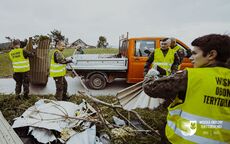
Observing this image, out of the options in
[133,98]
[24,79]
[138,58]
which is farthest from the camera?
[138,58]

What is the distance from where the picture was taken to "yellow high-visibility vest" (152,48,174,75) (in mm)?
4965

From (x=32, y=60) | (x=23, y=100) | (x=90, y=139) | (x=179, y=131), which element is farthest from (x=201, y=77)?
(x=32, y=60)

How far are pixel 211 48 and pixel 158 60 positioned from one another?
3.39 metres

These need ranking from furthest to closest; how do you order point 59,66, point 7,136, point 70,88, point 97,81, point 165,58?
A: point 70,88 → point 97,81 → point 59,66 → point 165,58 → point 7,136

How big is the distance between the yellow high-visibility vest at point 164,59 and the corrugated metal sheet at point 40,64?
13.7ft

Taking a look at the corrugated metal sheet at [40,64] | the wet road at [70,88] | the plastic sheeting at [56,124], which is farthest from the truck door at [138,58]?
the plastic sheeting at [56,124]

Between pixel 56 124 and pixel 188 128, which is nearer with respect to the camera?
pixel 188 128

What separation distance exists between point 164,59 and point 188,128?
136 inches

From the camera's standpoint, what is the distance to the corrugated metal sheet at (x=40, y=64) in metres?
7.57

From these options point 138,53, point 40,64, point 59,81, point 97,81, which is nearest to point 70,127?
point 59,81

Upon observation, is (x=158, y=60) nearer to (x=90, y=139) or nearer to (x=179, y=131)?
(x=90, y=139)

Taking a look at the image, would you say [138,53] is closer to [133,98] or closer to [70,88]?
[70,88]

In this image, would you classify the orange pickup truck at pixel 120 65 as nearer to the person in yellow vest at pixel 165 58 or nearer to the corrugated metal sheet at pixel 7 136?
the person in yellow vest at pixel 165 58

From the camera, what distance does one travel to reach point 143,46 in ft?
23.9
